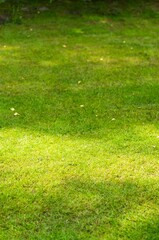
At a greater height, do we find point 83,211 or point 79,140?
point 83,211

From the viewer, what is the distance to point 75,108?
6.95 meters

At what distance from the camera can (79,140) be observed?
5914 millimetres

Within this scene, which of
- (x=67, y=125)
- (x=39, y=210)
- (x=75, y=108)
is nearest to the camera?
(x=39, y=210)

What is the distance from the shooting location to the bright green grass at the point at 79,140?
14.4 ft

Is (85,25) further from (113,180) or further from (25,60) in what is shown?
(113,180)

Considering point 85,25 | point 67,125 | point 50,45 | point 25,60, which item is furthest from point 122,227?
point 85,25

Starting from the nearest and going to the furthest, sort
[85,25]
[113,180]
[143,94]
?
1. [113,180]
2. [143,94]
3. [85,25]

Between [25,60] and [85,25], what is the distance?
3778 millimetres

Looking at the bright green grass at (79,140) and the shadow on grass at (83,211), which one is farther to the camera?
the bright green grass at (79,140)

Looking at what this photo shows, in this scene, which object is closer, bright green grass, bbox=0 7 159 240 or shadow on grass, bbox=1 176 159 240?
shadow on grass, bbox=1 176 159 240

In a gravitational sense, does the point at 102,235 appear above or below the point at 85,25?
above

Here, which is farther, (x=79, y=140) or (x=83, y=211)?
(x=79, y=140)

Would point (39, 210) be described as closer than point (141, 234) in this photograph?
No

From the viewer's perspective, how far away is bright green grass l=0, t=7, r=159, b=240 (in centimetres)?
439
